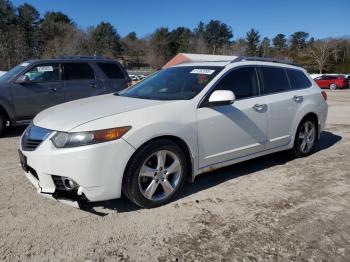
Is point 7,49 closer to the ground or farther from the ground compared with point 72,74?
farther from the ground

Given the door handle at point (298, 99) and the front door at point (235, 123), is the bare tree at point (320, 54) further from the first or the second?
the front door at point (235, 123)

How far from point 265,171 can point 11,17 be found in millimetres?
71283

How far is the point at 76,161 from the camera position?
11.6 feet

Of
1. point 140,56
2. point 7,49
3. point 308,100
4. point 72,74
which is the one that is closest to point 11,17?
point 7,49

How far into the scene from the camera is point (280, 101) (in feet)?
17.9

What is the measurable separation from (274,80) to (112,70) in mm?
4863

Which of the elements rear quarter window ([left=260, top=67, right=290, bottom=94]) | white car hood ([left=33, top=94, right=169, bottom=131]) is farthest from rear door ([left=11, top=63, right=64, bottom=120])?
rear quarter window ([left=260, top=67, right=290, bottom=94])

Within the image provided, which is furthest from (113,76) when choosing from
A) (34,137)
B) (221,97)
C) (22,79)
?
(34,137)

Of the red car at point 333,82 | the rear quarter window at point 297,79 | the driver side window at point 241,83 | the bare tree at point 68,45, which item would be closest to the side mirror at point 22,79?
the driver side window at point 241,83

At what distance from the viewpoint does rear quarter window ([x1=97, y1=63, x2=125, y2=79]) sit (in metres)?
9.16

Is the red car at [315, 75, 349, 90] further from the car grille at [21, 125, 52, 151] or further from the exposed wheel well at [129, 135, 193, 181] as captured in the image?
the car grille at [21, 125, 52, 151]

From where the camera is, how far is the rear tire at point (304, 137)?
19.7 ft

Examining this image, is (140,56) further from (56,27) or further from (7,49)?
(7,49)

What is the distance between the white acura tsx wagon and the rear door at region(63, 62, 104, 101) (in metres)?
3.63
